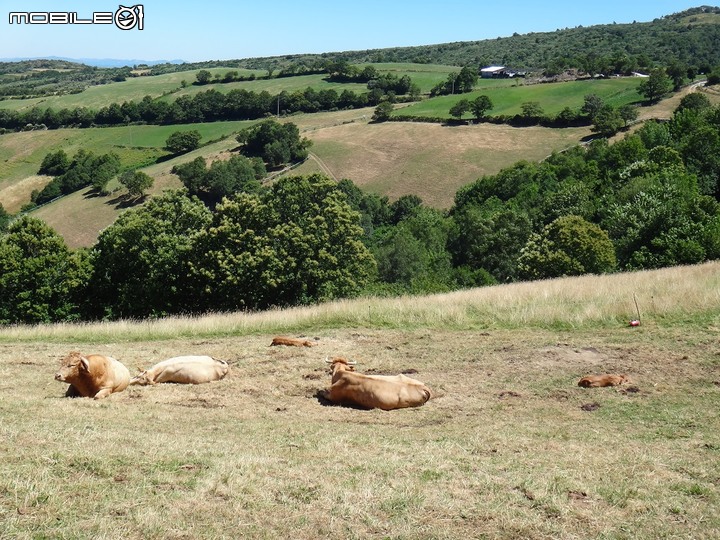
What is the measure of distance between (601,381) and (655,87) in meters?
118

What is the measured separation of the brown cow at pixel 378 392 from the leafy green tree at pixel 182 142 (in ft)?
405

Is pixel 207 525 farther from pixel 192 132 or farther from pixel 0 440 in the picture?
pixel 192 132

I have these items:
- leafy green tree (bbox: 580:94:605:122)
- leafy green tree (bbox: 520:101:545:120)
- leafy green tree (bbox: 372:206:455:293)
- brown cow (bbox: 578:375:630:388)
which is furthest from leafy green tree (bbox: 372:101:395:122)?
brown cow (bbox: 578:375:630:388)

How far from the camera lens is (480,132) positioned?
11675 cm

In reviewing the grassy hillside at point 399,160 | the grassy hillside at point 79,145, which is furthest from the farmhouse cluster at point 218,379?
the grassy hillside at point 79,145

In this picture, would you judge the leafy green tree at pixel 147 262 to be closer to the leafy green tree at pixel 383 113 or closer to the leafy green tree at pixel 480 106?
the leafy green tree at pixel 480 106

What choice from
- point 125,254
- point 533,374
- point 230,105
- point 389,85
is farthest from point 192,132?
point 533,374

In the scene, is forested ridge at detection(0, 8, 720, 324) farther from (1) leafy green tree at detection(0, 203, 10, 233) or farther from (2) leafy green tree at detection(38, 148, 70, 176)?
(2) leafy green tree at detection(38, 148, 70, 176)

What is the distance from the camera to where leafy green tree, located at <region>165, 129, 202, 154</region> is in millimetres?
128500

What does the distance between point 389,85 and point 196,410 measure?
507ft

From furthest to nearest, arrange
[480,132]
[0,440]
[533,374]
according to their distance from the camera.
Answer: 1. [480,132]
2. [533,374]
3. [0,440]

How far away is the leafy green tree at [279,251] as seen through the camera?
36750 mm

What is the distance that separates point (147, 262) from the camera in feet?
128

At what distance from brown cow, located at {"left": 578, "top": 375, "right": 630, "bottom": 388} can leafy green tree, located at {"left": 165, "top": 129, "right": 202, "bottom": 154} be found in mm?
124435
